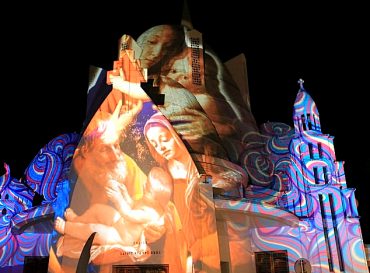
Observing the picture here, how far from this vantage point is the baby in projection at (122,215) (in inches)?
632

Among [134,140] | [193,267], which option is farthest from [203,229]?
[134,140]

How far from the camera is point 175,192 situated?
16516mm

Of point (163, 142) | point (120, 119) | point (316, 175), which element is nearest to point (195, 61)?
point (120, 119)

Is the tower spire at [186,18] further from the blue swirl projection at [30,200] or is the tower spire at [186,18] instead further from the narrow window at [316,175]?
the narrow window at [316,175]

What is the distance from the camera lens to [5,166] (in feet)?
71.5

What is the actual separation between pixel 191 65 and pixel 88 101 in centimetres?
720

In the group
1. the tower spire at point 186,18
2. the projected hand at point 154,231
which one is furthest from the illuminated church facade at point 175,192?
the tower spire at point 186,18

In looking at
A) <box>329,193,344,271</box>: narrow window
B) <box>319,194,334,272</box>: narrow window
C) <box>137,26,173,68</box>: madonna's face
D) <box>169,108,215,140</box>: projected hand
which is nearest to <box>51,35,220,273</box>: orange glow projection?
<box>169,108,215,140</box>: projected hand

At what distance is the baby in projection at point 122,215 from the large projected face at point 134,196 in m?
0.04

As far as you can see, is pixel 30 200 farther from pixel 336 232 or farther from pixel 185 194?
pixel 336 232

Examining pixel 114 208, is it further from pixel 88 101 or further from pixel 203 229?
pixel 88 101

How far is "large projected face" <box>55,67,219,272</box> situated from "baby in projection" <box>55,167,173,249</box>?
41mm

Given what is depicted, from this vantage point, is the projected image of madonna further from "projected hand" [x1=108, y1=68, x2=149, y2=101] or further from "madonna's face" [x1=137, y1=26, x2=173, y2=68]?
"madonna's face" [x1=137, y1=26, x2=173, y2=68]

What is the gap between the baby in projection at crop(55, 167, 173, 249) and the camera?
52.7ft
